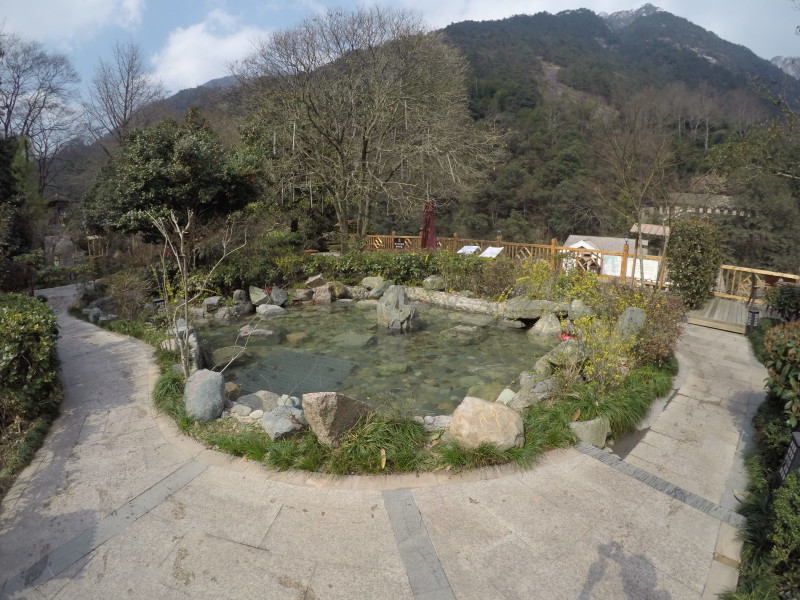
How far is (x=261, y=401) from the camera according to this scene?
4656 mm

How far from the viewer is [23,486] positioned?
10.8ft

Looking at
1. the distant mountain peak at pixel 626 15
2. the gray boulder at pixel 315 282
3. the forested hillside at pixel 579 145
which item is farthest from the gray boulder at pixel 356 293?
the distant mountain peak at pixel 626 15

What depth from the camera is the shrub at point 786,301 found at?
22.7ft

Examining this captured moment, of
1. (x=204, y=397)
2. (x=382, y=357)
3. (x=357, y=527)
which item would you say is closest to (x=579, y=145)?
(x=382, y=357)

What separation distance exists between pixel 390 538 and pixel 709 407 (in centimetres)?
406

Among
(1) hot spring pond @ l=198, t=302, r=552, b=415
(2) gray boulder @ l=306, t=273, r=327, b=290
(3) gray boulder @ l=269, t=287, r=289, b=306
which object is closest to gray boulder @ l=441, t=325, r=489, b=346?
(1) hot spring pond @ l=198, t=302, r=552, b=415

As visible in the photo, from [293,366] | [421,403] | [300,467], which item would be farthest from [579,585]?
[293,366]

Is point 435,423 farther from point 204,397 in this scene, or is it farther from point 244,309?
point 244,309

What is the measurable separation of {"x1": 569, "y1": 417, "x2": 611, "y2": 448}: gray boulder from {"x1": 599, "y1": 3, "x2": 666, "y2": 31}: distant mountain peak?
95.6 meters

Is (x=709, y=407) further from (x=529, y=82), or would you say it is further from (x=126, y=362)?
(x=529, y=82)

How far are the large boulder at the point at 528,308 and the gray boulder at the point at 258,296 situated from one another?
17.0 ft

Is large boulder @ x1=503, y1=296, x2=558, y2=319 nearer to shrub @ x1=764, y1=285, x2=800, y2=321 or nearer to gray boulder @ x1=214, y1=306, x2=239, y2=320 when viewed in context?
shrub @ x1=764, y1=285, x2=800, y2=321

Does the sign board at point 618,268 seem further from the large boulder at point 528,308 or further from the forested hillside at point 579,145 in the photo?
the large boulder at point 528,308

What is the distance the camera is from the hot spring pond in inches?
220
